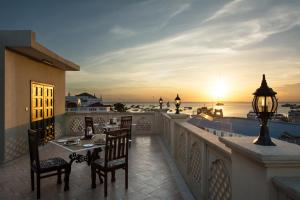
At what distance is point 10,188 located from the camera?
3.86 metres

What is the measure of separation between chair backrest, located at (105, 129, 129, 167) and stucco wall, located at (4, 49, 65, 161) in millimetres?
3450

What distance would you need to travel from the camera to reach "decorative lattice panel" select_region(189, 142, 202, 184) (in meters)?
3.11

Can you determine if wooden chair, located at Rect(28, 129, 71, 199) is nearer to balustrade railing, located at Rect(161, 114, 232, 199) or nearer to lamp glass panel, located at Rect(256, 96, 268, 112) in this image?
balustrade railing, located at Rect(161, 114, 232, 199)

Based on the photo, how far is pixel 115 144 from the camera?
3.65 metres

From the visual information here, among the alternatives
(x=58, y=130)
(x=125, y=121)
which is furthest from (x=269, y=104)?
(x=58, y=130)

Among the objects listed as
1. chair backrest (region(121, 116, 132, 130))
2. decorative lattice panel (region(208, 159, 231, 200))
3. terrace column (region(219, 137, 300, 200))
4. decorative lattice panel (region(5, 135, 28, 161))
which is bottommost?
decorative lattice panel (region(5, 135, 28, 161))

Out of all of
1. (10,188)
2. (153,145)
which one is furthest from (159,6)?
(10,188)

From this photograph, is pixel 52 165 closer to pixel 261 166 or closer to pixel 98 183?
pixel 98 183

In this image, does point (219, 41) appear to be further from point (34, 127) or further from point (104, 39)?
point (34, 127)

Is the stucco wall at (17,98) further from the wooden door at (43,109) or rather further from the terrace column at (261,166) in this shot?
the terrace column at (261,166)

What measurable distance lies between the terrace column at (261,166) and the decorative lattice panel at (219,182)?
56cm

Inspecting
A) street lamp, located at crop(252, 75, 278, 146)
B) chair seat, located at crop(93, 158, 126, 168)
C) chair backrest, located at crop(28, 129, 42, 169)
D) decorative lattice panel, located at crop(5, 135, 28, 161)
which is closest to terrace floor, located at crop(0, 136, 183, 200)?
decorative lattice panel, located at crop(5, 135, 28, 161)

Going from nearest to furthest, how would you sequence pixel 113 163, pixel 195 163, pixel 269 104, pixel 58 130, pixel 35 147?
pixel 269 104
pixel 195 163
pixel 35 147
pixel 113 163
pixel 58 130

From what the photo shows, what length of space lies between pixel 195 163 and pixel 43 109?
6.07m
